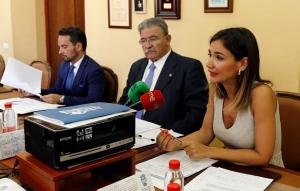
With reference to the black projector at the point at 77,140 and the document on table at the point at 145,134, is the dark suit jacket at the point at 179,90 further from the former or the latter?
the black projector at the point at 77,140

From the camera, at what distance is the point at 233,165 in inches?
59.7

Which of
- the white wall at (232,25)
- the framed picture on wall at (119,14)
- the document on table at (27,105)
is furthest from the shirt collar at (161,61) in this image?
the framed picture on wall at (119,14)

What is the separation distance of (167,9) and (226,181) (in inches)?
77.0

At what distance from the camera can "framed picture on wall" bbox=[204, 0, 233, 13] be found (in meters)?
2.62

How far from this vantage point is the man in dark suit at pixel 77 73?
110 inches

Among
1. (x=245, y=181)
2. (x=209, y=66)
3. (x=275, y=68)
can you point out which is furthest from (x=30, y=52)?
(x=245, y=181)

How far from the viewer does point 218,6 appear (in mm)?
2688

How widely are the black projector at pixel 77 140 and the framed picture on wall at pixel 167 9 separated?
178 centimetres

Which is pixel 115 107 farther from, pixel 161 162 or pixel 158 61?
pixel 158 61

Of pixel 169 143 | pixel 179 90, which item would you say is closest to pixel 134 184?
pixel 169 143

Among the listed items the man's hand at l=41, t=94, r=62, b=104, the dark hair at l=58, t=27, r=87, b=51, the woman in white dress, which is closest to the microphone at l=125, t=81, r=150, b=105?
the woman in white dress

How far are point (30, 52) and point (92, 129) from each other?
4.25 metres

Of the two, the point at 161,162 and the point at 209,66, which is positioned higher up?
the point at 209,66

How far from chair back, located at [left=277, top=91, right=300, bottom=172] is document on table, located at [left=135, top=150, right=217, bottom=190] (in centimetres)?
52
